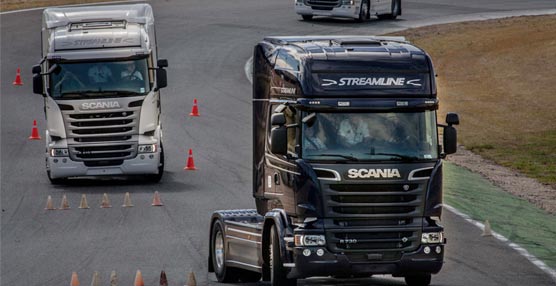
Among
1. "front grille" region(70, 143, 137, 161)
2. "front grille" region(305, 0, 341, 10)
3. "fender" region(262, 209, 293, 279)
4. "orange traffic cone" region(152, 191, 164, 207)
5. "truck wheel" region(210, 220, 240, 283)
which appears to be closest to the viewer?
"fender" region(262, 209, 293, 279)

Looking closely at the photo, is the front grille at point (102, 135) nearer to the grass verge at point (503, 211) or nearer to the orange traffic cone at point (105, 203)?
the orange traffic cone at point (105, 203)

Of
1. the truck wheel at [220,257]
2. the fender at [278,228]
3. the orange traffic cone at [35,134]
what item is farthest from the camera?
the orange traffic cone at [35,134]

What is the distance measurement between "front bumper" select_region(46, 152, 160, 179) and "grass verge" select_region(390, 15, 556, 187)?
876 cm

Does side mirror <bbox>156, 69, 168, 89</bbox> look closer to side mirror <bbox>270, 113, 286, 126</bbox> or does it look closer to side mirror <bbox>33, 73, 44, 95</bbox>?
side mirror <bbox>33, 73, 44, 95</bbox>

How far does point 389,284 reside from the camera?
61.3 ft

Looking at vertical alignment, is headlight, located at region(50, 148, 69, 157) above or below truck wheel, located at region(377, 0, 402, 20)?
above

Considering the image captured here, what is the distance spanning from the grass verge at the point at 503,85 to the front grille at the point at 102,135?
30.4 ft

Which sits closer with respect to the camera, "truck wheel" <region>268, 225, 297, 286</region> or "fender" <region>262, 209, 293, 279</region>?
"fender" <region>262, 209, 293, 279</region>

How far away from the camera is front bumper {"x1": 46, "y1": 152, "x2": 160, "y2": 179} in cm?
3047

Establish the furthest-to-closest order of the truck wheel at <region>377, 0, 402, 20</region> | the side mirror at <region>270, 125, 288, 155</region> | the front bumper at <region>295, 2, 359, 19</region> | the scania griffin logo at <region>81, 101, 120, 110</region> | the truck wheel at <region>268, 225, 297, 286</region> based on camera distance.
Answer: the truck wheel at <region>377, 0, 402, 20</region> < the front bumper at <region>295, 2, 359, 19</region> < the scania griffin logo at <region>81, 101, 120, 110</region> < the truck wheel at <region>268, 225, 297, 286</region> < the side mirror at <region>270, 125, 288, 155</region>

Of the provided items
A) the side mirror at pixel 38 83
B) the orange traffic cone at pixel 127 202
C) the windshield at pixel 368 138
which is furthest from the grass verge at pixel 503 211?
the side mirror at pixel 38 83

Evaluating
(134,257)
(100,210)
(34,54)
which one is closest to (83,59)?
(100,210)

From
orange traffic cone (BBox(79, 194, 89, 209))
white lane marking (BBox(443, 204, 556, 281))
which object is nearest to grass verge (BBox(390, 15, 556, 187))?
white lane marking (BBox(443, 204, 556, 281))

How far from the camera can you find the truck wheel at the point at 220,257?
19.2m
